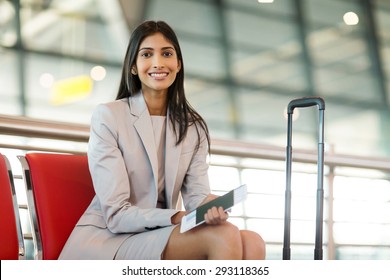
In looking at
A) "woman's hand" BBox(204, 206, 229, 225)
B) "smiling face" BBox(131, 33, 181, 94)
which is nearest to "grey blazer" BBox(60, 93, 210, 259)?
"smiling face" BBox(131, 33, 181, 94)

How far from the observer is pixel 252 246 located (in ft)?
6.47

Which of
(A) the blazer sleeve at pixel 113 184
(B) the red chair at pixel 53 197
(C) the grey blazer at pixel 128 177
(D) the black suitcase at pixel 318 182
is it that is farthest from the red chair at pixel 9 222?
(D) the black suitcase at pixel 318 182

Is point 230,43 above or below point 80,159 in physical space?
above

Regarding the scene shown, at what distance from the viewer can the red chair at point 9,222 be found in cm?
216

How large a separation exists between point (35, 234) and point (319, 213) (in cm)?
97

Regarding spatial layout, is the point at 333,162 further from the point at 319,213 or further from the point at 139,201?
the point at 139,201

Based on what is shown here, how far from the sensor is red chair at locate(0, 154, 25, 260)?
→ 2.16 m

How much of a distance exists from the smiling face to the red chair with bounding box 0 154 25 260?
0.56 metres

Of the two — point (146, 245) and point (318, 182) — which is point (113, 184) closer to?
point (146, 245)

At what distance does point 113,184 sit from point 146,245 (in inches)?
9.6

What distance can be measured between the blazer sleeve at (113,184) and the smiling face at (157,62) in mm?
178

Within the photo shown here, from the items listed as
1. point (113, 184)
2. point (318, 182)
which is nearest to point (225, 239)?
point (113, 184)
